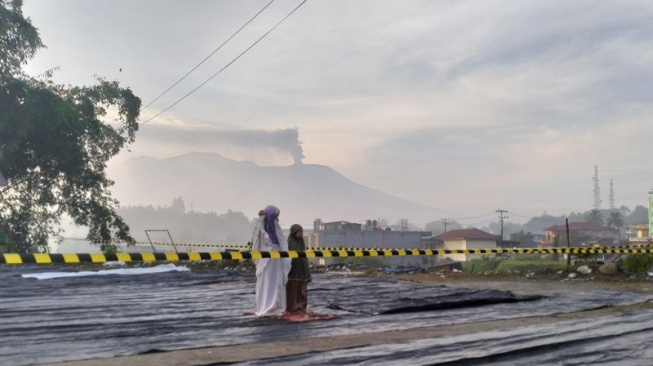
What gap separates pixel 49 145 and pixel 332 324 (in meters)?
26.4

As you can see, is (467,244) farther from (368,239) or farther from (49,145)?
(49,145)

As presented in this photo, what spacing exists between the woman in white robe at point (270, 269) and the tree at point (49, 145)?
22.8m

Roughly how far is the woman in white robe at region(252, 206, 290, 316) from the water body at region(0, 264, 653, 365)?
362mm

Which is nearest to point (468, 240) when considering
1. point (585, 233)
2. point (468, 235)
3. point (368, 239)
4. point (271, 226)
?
point (468, 235)

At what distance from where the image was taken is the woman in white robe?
9.67 meters

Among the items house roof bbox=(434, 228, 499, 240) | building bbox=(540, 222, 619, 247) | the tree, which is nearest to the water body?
the tree

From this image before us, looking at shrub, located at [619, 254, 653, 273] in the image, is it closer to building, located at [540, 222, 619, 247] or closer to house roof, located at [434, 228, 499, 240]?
house roof, located at [434, 228, 499, 240]

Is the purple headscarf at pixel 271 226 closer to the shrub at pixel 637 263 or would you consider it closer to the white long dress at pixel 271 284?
the white long dress at pixel 271 284

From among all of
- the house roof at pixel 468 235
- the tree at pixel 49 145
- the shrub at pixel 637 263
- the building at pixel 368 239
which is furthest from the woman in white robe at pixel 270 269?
the house roof at pixel 468 235

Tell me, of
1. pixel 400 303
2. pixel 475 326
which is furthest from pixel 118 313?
pixel 475 326

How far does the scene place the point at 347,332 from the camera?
317 inches

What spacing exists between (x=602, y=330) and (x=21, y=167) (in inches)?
1195

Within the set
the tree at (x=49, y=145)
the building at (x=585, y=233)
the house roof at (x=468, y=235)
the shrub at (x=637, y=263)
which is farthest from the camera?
the building at (x=585, y=233)

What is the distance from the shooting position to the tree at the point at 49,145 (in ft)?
94.6
